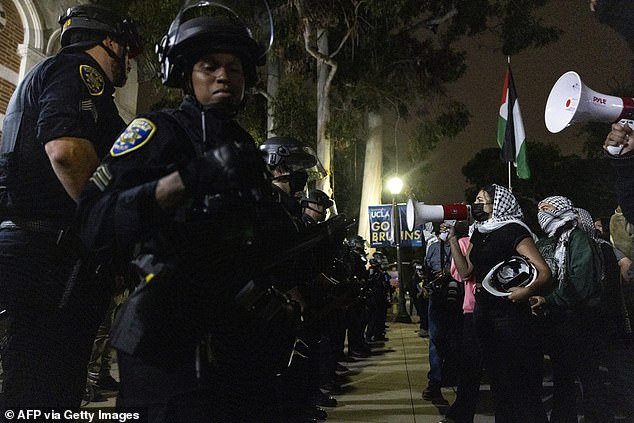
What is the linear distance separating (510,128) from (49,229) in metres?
8.22

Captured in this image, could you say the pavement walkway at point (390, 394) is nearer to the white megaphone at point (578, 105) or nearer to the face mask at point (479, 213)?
the face mask at point (479, 213)

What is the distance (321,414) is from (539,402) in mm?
1836

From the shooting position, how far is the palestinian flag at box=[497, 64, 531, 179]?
342 inches

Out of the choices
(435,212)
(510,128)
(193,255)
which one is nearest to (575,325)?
(435,212)

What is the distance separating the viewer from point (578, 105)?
233 centimetres

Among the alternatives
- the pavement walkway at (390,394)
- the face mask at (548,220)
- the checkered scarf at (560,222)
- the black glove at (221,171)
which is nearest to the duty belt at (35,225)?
the black glove at (221,171)

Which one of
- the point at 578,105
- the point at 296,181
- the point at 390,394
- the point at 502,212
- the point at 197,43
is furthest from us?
the point at 390,394

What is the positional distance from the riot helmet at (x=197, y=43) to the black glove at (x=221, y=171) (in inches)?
22.7

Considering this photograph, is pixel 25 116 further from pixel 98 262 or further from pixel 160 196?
pixel 160 196

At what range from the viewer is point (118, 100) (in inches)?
529

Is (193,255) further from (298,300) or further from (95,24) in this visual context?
(95,24)

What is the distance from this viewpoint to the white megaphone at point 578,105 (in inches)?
87.4

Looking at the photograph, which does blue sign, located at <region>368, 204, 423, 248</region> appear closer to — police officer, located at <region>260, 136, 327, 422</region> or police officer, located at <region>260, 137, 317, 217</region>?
police officer, located at <region>260, 137, 317, 217</region>

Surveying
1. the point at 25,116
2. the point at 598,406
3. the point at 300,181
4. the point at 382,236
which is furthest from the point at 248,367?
the point at 382,236
